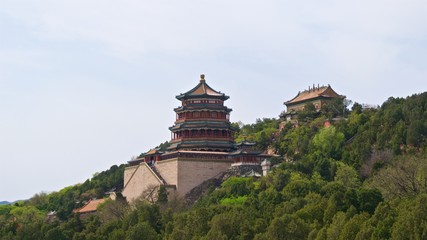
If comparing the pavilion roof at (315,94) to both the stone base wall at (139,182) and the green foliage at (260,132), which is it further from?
the stone base wall at (139,182)

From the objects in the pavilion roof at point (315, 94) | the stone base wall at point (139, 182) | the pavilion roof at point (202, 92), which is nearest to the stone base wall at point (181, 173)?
the stone base wall at point (139, 182)

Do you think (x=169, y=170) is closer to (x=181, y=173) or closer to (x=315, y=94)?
(x=181, y=173)

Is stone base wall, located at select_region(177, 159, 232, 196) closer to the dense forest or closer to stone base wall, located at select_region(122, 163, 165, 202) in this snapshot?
stone base wall, located at select_region(122, 163, 165, 202)

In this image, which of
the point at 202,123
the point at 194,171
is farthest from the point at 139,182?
the point at 202,123

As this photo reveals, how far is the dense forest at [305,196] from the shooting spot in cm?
4938

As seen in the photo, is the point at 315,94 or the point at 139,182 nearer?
the point at 139,182

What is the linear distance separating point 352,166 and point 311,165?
355 cm

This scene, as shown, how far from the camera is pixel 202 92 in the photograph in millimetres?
85125

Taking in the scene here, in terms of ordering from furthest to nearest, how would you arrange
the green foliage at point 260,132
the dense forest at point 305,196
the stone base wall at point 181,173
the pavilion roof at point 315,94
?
the pavilion roof at point 315,94 < the green foliage at point 260,132 < the stone base wall at point 181,173 < the dense forest at point 305,196

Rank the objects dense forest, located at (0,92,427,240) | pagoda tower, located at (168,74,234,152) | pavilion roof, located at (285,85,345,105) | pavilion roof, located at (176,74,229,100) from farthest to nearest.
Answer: pavilion roof, located at (285,85,345,105)
pavilion roof, located at (176,74,229,100)
pagoda tower, located at (168,74,234,152)
dense forest, located at (0,92,427,240)

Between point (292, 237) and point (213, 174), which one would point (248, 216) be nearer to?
point (292, 237)

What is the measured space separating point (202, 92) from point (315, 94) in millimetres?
19802

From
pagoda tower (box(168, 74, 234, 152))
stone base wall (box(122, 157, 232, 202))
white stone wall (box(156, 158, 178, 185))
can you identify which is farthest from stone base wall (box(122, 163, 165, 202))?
pagoda tower (box(168, 74, 234, 152))

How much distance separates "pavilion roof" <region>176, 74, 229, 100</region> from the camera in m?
84.6
